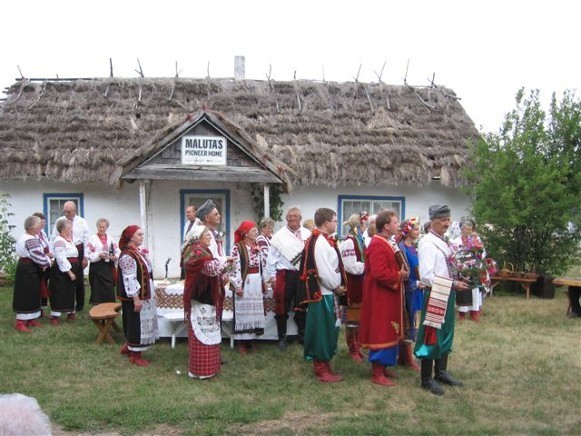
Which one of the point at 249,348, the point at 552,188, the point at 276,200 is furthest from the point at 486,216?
the point at 249,348

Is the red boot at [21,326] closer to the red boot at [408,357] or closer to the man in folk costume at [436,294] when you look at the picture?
the red boot at [408,357]

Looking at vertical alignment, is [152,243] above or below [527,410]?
above

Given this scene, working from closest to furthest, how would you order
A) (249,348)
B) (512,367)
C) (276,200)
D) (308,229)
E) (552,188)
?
(512,367) < (249,348) < (308,229) < (552,188) < (276,200)

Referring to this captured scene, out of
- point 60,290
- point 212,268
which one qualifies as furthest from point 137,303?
point 60,290

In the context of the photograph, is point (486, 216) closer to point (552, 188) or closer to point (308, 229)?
point (552, 188)

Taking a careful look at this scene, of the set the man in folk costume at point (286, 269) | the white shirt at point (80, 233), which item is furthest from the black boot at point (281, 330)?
the white shirt at point (80, 233)

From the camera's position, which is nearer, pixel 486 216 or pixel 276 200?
pixel 486 216

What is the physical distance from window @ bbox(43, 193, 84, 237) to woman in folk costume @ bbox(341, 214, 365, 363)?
7.56 m

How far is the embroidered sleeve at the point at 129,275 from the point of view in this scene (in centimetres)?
576

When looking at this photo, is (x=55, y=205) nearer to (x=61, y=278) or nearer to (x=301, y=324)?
(x=61, y=278)

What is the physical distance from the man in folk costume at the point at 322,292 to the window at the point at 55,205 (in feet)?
25.9

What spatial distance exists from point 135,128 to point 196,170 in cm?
238

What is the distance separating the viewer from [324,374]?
5523 mm

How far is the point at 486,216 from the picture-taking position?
10.6 metres
